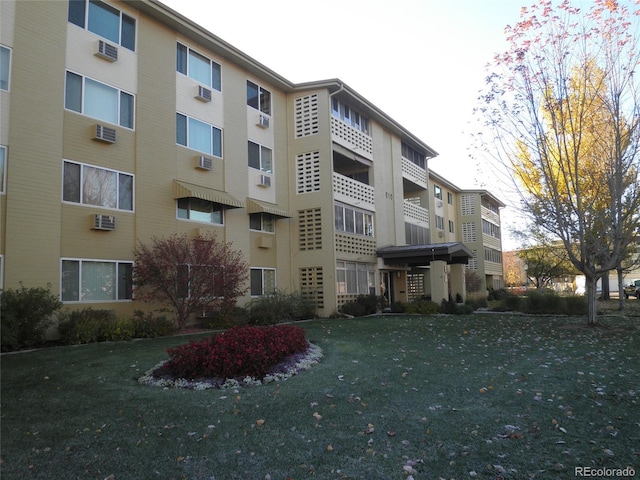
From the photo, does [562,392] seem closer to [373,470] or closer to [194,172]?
[373,470]

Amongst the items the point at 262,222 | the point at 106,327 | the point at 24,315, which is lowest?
the point at 106,327

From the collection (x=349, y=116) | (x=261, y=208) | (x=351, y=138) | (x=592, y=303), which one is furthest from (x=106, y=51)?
(x=592, y=303)

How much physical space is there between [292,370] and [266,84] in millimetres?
15538

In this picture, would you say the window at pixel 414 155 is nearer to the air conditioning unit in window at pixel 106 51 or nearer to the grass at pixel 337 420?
the air conditioning unit in window at pixel 106 51

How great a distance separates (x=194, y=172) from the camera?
52.4 feet

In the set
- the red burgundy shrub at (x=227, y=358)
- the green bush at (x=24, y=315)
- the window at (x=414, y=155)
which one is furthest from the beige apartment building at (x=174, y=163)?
the red burgundy shrub at (x=227, y=358)

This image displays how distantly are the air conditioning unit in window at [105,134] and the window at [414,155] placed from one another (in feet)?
62.8

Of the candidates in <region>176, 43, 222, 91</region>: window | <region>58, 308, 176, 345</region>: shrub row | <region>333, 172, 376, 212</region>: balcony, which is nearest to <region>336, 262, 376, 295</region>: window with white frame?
<region>333, 172, 376, 212</region>: balcony

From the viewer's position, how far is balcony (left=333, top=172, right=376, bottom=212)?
2045 cm

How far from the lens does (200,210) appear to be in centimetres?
1608

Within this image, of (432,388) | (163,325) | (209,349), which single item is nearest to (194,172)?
(163,325)

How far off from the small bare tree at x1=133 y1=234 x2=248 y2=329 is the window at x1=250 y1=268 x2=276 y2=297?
3.90 meters

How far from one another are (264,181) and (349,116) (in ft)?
21.5

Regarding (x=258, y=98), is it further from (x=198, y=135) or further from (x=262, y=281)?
(x=262, y=281)
